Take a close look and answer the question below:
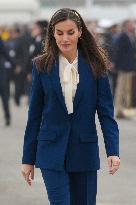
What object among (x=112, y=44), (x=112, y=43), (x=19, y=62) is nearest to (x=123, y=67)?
(x=112, y=44)

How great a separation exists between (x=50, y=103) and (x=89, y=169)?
439mm

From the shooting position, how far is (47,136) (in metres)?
5.06

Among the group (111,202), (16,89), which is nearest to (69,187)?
(111,202)

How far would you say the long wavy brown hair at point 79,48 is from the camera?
5.02m

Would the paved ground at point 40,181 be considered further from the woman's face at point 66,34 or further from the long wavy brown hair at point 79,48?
the woman's face at point 66,34

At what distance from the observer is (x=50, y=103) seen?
506cm

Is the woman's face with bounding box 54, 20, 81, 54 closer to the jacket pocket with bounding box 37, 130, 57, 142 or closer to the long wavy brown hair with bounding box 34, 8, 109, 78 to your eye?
the long wavy brown hair with bounding box 34, 8, 109, 78

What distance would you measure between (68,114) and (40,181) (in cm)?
410

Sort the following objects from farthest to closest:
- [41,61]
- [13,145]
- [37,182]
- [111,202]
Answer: [13,145] < [37,182] < [111,202] < [41,61]

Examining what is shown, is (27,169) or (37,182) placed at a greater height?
(27,169)

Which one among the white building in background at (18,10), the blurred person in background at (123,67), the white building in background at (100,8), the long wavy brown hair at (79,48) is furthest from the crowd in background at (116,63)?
the white building in background at (18,10)

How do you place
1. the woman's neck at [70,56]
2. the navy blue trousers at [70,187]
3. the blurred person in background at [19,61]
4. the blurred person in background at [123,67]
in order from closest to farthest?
the navy blue trousers at [70,187]
the woman's neck at [70,56]
the blurred person in background at [123,67]
the blurred person in background at [19,61]

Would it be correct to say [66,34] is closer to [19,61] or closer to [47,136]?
[47,136]

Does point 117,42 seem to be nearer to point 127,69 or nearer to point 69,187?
point 127,69
